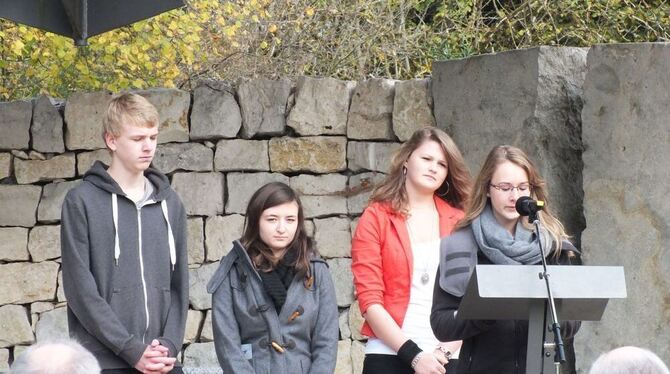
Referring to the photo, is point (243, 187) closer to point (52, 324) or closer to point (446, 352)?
point (52, 324)

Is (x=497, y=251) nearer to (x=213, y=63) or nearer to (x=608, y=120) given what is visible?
(x=608, y=120)

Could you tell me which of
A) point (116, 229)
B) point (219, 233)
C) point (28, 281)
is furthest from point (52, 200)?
point (116, 229)

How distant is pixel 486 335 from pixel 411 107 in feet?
9.40

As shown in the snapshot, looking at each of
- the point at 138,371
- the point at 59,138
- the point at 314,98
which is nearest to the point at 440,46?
the point at 314,98

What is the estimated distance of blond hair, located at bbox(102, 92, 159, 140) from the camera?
15.6ft

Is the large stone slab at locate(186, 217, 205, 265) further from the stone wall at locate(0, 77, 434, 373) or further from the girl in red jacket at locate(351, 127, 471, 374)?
the girl in red jacket at locate(351, 127, 471, 374)

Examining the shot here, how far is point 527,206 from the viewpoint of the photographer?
149 inches

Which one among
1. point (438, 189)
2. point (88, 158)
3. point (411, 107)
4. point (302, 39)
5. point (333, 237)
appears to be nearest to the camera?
point (438, 189)

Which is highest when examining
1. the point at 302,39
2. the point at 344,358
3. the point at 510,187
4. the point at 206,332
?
the point at 302,39

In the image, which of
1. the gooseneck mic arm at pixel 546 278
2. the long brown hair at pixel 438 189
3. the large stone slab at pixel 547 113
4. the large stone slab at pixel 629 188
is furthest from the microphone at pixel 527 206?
the large stone slab at pixel 547 113

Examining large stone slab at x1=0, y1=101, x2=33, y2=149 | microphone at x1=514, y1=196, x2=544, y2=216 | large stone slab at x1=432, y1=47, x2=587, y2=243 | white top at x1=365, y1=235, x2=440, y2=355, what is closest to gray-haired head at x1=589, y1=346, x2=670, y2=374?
microphone at x1=514, y1=196, x2=544, y2=216

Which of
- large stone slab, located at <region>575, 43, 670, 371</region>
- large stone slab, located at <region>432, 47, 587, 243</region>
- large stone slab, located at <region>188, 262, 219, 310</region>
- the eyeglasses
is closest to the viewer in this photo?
the eyeglasses

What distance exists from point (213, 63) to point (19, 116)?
3.03m

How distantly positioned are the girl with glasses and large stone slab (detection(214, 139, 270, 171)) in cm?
290
